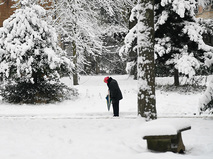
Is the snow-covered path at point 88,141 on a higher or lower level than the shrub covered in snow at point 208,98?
lower

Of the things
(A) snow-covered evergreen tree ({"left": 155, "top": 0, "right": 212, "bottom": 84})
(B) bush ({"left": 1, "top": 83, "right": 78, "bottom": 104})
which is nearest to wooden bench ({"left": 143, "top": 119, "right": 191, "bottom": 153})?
(B) bush ({"left": 1, "top": 83, "right": 78, "bottom": 104})

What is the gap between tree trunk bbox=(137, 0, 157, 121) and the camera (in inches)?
261

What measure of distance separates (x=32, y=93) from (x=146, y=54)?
7.32 metres

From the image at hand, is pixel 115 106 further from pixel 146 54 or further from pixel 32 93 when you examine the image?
pixel 32 93

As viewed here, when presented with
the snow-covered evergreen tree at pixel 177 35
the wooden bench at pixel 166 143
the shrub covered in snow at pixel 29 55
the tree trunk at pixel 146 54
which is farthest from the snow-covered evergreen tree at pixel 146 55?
the snow-covered evergreen tree at pixel 177 35

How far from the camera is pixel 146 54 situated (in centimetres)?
662

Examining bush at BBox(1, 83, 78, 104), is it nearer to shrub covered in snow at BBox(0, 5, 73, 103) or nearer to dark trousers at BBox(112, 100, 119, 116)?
shrub covered in snow at BBox(0, 5, 73, 103)

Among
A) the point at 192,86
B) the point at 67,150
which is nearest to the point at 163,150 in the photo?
the point at 67,150

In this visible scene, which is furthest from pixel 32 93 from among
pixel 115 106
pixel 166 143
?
pixel 166 143

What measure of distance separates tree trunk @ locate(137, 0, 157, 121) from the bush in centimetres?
676

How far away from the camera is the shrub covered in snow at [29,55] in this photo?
11.6 m

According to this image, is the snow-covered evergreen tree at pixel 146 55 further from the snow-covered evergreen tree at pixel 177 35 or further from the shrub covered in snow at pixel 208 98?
the snow-covered evergreen tree at pixel 177 35

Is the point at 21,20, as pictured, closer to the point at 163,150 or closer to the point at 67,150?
the point at 67,150

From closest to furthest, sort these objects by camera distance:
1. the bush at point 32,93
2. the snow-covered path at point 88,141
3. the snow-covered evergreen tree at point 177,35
A: the snow-covered path at point 88,141
the bush at point 32,93
the snow-covered evergreen tree at point 177,35
